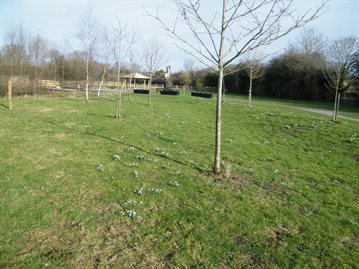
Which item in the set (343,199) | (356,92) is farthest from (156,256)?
(356,92)

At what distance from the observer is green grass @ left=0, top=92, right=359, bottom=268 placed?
4.04m

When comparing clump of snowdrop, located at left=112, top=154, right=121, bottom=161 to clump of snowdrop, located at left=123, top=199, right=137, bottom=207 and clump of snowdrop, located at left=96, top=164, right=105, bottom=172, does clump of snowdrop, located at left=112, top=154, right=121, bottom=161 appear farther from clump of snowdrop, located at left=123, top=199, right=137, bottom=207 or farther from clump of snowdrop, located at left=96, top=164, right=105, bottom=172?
clump of snowdrop, located at left=123, top=199, right=137, bottom=207

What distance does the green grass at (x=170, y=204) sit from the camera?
159 inches

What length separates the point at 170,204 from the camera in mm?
5555

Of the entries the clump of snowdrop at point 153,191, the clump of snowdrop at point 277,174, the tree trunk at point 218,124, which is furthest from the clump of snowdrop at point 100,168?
the clump of snowdrop at point 277,174

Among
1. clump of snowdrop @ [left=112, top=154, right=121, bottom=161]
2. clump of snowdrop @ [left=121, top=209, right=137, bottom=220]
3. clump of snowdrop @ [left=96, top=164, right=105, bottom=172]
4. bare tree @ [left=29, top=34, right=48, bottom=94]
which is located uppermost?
bare tree @ [left=29, top=34, right=48, bottom=94]

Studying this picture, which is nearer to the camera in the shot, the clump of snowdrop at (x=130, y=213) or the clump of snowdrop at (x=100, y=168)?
the clump of snowdrop at (x=130, y=213)

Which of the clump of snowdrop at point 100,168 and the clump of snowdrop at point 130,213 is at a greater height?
the clump of snowdrop at point 100,168

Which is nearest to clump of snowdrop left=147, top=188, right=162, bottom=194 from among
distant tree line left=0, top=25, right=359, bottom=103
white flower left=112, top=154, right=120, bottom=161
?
white flower left=112, top=154, right=120, bottom=161

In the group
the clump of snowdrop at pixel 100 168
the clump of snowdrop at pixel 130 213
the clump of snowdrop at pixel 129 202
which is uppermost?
the clump of snowdrop at pixel 100 168

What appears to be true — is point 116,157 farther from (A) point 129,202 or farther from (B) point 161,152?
(A) point 129,202

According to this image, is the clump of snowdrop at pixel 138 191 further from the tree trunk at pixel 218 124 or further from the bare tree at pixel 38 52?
the bare tree at pixel 38 52

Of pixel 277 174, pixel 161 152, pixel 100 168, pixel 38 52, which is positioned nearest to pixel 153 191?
pixel 100 168

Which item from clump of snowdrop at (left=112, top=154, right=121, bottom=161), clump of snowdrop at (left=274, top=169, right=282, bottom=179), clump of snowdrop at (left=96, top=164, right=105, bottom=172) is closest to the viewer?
clump of snowdrop at (left=96, top=164, right=105, bottom=172)
